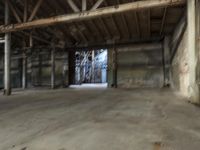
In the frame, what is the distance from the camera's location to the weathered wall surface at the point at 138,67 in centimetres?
Answer: 831

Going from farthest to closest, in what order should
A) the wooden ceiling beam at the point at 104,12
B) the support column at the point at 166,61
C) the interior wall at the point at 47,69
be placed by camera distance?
the interior wall at the point at 47,69 < the support column at the point at 166,61 < the wooden ceiling beam at the point at 104,12

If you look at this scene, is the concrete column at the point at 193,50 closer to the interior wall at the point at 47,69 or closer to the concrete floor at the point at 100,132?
the concrete floor at the point at 100,132

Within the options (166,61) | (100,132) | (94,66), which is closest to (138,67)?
(166,61)

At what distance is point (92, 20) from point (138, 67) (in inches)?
112

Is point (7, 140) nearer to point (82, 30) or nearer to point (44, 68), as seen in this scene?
point (82, 30)

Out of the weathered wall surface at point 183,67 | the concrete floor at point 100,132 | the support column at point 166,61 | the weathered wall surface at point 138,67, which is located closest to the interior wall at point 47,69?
the weathered wall surface at point 138,67

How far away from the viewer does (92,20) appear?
24.4 feet

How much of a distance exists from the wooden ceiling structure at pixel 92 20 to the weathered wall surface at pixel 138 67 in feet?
1.71

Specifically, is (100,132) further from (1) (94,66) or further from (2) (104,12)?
(1) (94,66)

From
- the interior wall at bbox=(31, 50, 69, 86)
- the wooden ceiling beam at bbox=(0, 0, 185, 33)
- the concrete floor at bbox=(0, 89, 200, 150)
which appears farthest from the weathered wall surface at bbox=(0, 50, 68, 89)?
the concrete floor at bbox=(0, 89, 200, 150)

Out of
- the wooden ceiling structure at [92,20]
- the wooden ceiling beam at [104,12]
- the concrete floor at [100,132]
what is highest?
the wooden ceiling structure at [92,20]

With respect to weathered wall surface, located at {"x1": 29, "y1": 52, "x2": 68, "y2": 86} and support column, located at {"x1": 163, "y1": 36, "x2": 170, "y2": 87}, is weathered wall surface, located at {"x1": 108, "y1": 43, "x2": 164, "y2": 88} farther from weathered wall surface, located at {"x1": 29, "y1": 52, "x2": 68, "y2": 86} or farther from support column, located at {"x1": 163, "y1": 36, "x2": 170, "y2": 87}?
weathered wall surface, located at {"x1": 29, "y1": 52, "x2": 68, "y2": 86}

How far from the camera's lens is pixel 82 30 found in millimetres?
8305

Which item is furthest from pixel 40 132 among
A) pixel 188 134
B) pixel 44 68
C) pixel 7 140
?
pixel 44 68
